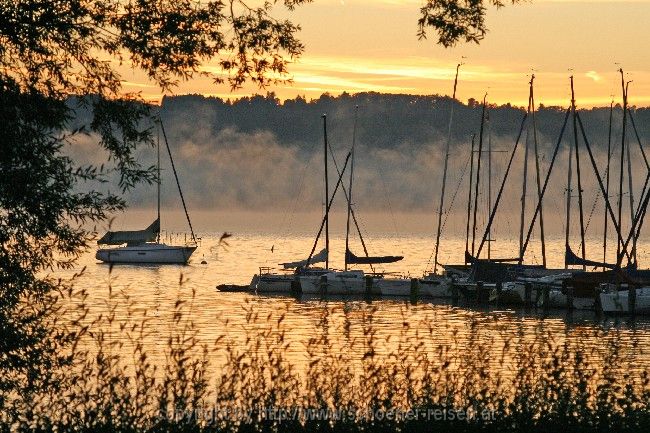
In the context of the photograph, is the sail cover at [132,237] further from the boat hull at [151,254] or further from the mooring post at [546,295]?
the mooring post at [546,295]

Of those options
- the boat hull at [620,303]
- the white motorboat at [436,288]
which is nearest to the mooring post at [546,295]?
the boat hull at [620,303]

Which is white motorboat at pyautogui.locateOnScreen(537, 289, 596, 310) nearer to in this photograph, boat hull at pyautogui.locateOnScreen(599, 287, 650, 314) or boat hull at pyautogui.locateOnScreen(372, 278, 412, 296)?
boat hull at pyautogui.locateOnScreen(599, 287, 650, 314)

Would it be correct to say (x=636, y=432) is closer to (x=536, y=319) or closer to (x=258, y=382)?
(x=258, y=382)

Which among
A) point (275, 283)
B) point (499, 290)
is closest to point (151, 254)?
point (275, 283)

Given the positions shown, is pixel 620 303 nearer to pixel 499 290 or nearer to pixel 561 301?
pixel 561 301

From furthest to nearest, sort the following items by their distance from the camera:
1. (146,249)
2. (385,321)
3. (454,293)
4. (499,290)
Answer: (146,249), (454,293), (499,290), (385,321)

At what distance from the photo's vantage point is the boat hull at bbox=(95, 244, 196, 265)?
479ft

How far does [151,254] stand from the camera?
14612 centimetres

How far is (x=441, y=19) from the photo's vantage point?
20.8 meters

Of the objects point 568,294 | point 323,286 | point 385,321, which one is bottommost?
point 385,321

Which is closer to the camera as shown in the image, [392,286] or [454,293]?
[454,293]

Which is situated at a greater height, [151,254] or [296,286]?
[151,254]

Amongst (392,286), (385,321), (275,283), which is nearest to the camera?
(385,321)

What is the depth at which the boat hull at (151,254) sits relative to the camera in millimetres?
145875
